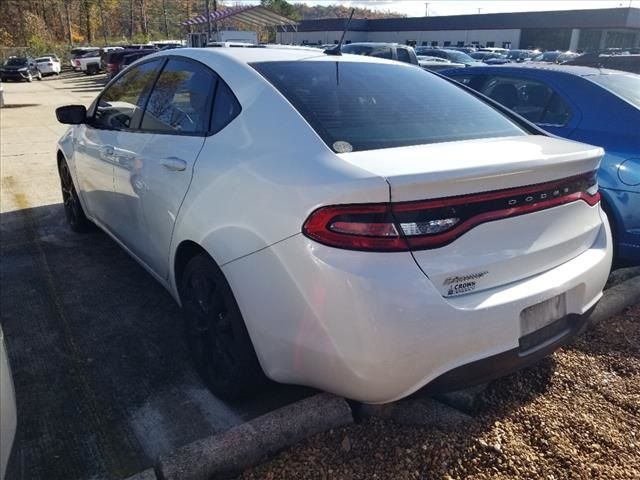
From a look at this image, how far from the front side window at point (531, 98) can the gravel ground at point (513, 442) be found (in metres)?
2.41

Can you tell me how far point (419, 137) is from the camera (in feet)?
8.05

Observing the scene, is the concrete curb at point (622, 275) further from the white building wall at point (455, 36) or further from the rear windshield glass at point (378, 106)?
the white building wall at point (455, 36)

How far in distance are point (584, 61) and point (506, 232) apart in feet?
24.4

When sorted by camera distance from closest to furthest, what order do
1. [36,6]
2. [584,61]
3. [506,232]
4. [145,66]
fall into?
[506,232]
[145,66]
[584,61]
[36,6]

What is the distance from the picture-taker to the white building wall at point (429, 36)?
175ft

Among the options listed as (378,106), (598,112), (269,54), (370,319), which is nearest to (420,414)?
(370,319)

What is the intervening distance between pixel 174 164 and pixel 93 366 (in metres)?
1.20

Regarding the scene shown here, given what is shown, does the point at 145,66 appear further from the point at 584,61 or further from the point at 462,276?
the point at 584,61

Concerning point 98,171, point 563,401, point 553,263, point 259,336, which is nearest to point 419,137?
point 553,263

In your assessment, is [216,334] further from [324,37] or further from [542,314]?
[324,37]

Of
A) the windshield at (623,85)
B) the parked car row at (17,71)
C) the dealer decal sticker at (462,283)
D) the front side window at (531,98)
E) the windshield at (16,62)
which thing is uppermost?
the windshield at (623,85)

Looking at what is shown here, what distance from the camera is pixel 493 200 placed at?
2.05 metres

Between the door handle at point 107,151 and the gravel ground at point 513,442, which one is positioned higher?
the door handle at point 107,151

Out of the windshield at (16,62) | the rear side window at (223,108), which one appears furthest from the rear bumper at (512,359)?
the windshield at (16,62)
